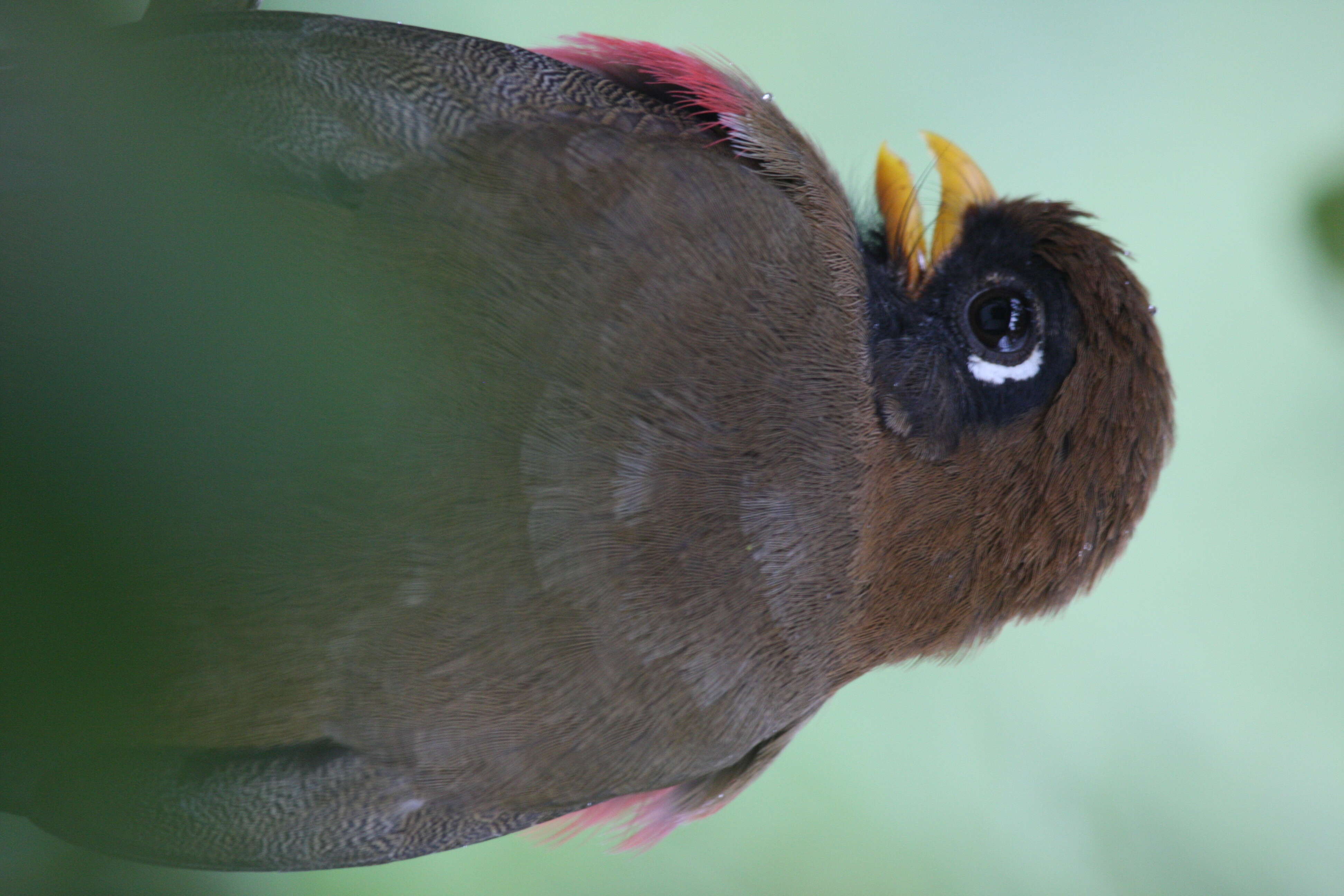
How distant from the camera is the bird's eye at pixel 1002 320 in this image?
1.07 meters

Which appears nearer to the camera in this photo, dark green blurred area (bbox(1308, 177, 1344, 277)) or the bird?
the bird

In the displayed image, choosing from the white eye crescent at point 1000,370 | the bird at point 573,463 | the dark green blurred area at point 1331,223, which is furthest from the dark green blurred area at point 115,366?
the dark green blurred area at point 1331,223

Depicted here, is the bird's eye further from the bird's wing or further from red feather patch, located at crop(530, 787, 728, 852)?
red feather patch, located at crop(530, 787, 728, 852)

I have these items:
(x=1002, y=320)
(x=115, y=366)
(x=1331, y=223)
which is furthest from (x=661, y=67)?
(x=1331, y=223)

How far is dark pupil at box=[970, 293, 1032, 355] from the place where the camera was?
3.52 ft

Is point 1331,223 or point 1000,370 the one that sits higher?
point 1331,223

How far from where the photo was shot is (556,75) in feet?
3.52

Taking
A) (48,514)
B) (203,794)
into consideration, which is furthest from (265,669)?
(48,514)

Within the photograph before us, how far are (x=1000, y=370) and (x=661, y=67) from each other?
486 mm

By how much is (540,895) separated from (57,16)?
1809 mm

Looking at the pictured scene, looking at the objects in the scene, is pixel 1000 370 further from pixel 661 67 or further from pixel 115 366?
pixel 115 366

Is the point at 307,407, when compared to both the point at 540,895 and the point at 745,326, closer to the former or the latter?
the point at 745,326

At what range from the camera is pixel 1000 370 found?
106 cm

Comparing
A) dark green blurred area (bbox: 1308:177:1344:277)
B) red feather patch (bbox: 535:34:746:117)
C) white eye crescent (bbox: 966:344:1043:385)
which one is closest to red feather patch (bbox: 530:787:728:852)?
white eye crescent (bbox: 966:344:1043:385)
